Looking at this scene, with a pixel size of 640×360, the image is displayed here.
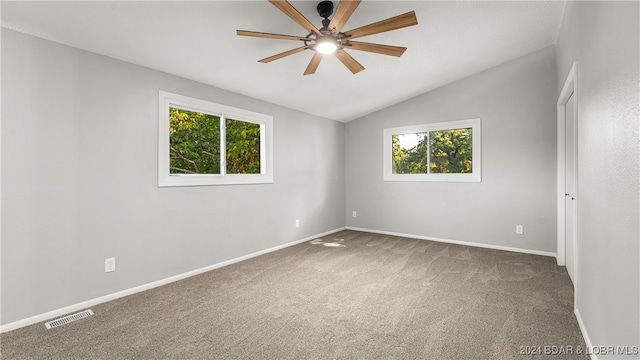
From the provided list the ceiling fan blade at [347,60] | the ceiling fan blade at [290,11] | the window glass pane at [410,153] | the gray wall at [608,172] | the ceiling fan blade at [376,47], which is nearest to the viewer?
the gray wall at [608,172]

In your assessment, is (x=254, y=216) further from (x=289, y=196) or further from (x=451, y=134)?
(x=451, y=134)

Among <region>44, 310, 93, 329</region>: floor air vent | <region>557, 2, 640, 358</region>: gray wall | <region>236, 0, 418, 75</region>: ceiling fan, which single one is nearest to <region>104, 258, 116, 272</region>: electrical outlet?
<region>44, 310, 93, 329</region>: floor air vent

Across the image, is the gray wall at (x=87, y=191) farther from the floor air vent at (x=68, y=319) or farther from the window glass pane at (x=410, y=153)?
the window glass pane at (x=410, y=153)

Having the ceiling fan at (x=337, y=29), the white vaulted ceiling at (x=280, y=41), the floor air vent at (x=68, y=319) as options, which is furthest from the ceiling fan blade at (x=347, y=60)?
the floor air vent at (x=68, y=319)

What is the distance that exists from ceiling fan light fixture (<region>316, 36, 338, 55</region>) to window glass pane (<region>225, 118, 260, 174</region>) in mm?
2053

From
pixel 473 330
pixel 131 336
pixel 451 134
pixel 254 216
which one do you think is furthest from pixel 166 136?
pixel 451 134

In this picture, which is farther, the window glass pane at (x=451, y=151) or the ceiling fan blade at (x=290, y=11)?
the window glass pane at (x=451, y=151)

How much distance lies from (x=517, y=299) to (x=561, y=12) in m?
2.99

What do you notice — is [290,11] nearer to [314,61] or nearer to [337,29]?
[337,29]

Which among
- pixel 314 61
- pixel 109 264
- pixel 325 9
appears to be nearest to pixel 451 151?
pixel 314 61

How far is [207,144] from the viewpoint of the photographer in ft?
12.5

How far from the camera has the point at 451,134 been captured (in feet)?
16.4

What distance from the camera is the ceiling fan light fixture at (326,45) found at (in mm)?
2271

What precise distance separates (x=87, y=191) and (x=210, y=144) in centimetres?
146
